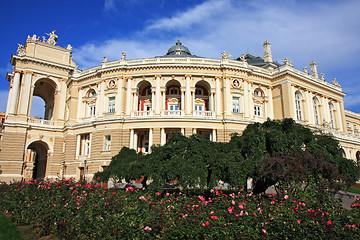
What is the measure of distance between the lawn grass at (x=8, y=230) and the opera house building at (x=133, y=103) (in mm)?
21043

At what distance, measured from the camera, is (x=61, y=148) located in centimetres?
4078

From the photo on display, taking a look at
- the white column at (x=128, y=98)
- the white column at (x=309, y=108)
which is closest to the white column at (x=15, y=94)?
the white column at (x=128, y=98)

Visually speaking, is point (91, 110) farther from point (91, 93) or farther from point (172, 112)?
point (172, 112)

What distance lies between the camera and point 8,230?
11.0 meters

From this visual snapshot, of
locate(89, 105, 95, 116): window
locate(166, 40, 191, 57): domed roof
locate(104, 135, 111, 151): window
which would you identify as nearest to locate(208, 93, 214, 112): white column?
locate(104, 135, 111, 151): window

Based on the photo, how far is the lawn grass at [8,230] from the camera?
10.1m

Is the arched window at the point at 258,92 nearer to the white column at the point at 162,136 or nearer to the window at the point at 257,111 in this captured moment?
the window at the point at 257,111

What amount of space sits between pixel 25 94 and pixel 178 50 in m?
26.5

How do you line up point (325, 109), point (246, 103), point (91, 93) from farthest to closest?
point (325, 109) → point (91, 93) → point (246, 103)

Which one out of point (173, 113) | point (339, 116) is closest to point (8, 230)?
point (173, 113)

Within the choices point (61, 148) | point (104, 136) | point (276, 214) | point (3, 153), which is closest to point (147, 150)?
point (104, 136)

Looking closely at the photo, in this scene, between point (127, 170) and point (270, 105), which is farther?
point (270, 105)

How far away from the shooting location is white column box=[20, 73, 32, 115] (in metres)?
39.0

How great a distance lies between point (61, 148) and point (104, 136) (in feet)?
Result: 33.2
